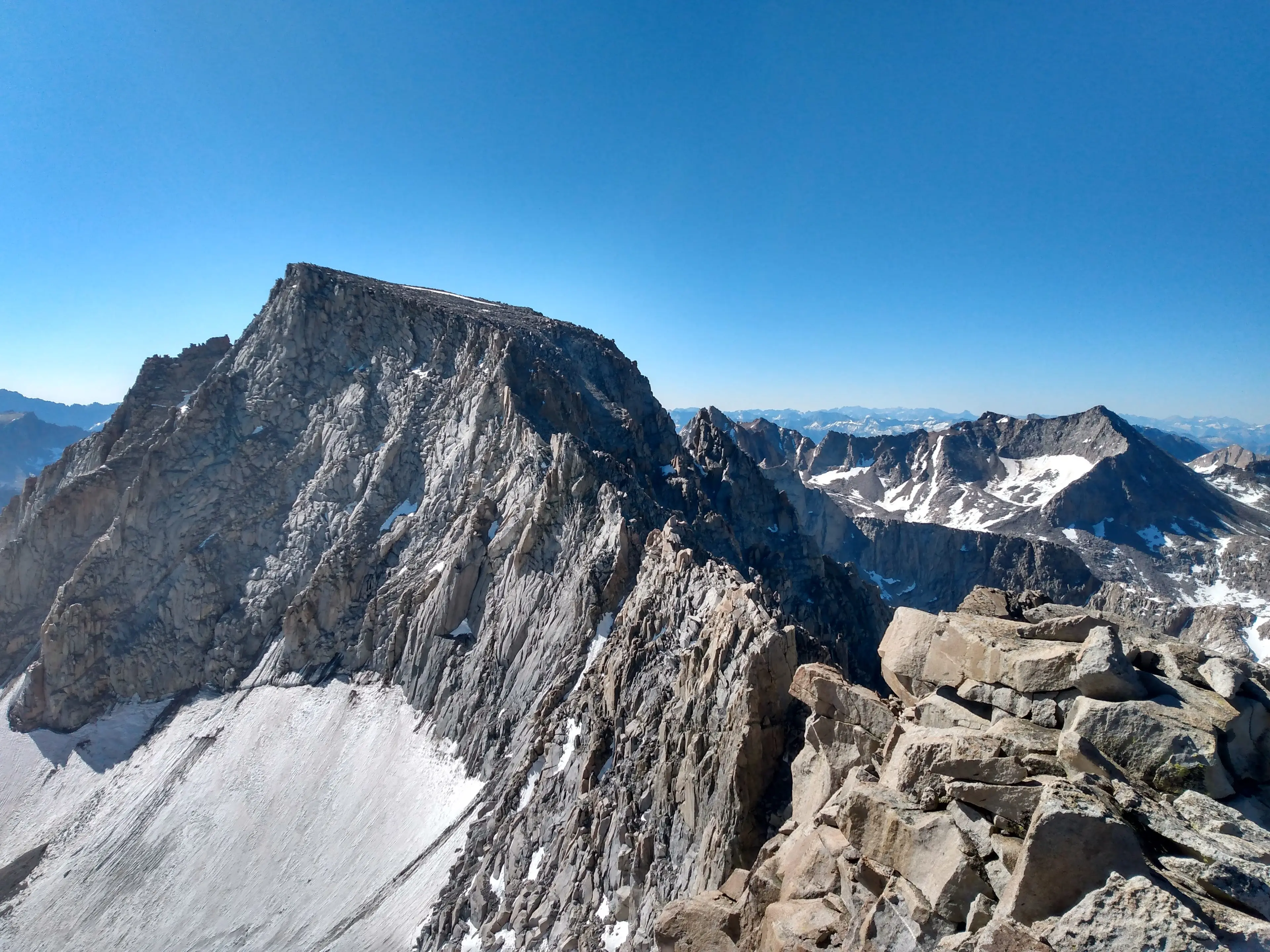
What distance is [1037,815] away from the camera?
8.22 meters

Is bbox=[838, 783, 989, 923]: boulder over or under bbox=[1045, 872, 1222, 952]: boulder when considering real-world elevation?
under

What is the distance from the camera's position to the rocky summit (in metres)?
9.77

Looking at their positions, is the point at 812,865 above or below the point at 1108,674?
below

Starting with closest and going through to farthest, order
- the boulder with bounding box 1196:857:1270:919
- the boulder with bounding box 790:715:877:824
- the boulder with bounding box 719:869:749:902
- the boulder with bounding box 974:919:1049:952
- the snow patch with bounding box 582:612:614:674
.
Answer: the boulder with bounding box 1196:857:1270:919 < the boulder with bounding box 974:919:1049:952 < the boulder with bounding box 719:869:749:902 < the boulder with bounding box 790:715:877:824 < the snow patch with bounding box 582:612:614:674

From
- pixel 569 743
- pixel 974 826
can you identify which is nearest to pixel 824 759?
pixel 974 826

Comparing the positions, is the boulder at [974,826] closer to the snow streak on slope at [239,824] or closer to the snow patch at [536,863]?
the snow patch at [536,863]

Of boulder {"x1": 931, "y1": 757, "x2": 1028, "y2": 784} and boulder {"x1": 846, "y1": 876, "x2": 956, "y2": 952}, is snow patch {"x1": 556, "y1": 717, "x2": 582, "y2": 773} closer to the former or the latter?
boulder {"x1": 846, "y1": 876, "x2": 956, "y2": 952}

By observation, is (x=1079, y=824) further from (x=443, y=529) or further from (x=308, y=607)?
(x=308, y=607)

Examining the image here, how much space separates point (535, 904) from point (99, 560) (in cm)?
6220

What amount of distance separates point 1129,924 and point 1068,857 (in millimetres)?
927

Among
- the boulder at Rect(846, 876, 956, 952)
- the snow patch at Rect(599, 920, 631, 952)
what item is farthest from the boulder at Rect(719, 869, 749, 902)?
the snow patch at Rect(599, 920, 631, 952)

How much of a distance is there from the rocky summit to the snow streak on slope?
257 millimetres

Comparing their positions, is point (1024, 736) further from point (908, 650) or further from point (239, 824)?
point (239, 824)

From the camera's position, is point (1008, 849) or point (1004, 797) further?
point (1004, 797)
